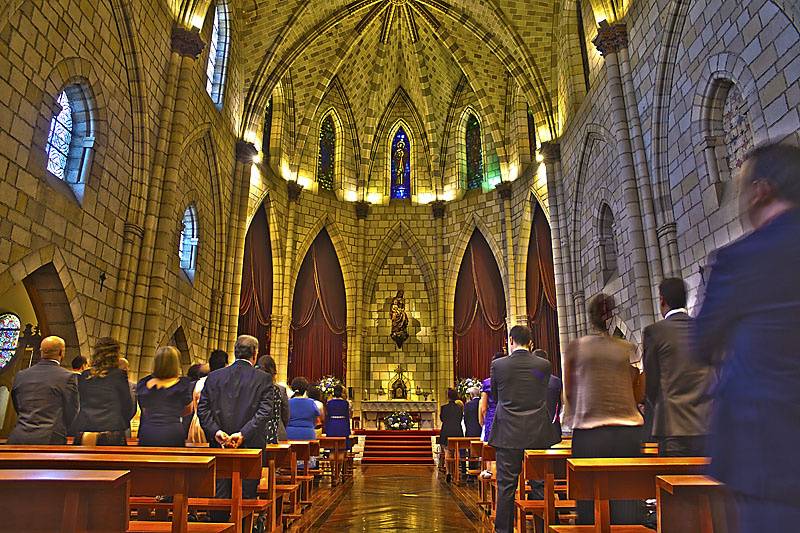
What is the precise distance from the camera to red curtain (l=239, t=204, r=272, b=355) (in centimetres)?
1570

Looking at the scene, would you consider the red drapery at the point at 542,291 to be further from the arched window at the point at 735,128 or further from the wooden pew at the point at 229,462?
the wooden pew at the point at 229,462

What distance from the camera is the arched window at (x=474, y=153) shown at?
778 inches

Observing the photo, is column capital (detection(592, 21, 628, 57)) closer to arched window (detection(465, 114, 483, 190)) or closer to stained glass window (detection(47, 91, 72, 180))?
arched window (detection(465, 114, 483, 190))

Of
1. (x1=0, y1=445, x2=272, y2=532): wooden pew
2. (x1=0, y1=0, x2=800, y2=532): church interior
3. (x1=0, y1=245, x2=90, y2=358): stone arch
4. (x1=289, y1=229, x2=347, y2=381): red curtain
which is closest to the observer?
(x1=0, y1=445, x2=272, y2=532): wooden pew

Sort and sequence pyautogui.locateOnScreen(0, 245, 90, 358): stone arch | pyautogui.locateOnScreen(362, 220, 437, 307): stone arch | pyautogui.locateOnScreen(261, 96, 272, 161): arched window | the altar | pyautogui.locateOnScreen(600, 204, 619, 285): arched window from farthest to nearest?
pyautogui.locateOnScreen(362, 220, 437, 307): stone arch
pyautogui.locateOnScreen(261, 96, 272, 161): arched window
the altar
pyautogui.locateOnScreen(600, 204, 619, 285): arched window
pyautogui.locateOnScreen(0, 245, 90, 358): stone arch

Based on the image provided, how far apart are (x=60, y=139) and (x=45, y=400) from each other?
17.2 feet

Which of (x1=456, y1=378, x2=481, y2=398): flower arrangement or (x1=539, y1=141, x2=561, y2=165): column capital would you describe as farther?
(x1=456, y1=378, x2=481, y2=398): flower arrangement

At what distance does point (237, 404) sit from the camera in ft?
14.5

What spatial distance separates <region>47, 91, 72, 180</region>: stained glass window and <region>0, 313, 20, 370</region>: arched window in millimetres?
3579

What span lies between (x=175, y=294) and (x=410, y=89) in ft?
42.2

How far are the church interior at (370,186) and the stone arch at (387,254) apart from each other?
3.4 inches

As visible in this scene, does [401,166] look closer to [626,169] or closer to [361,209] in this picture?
[361,209]

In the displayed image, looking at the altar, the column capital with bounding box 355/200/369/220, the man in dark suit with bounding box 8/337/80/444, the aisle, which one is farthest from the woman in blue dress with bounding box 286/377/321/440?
the column capital with bounding box 355/200/369/220

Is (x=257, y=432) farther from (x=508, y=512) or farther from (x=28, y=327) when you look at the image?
(x=28, y=327)
